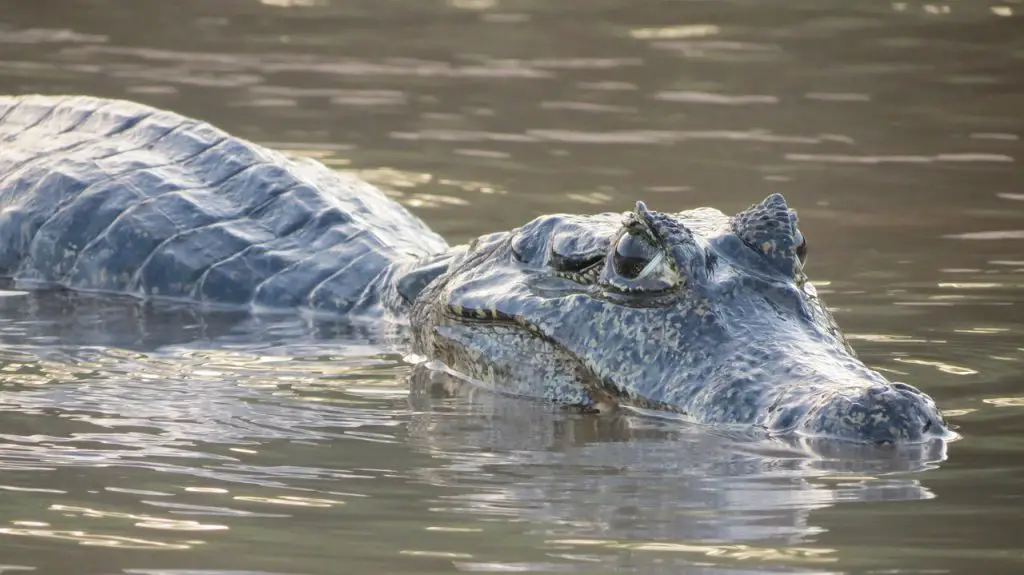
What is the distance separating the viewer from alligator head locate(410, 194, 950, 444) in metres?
5.83

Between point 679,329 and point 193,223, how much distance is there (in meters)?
3.52

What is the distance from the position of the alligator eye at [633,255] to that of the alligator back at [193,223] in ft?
7.86

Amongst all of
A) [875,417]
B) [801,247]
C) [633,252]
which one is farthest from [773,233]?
[875,417]

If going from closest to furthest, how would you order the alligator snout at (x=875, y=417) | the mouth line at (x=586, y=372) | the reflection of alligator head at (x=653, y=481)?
the reflection of alligator head at (x=653, y=481) → the alligator snout at (x=875, y=417) → the mouth line at (x=586, y=372)

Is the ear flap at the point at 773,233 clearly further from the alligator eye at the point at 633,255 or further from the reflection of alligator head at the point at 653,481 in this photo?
the reflection of alligator head at the point at 653,481

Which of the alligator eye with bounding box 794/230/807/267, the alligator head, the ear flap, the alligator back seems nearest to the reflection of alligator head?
the alligator head

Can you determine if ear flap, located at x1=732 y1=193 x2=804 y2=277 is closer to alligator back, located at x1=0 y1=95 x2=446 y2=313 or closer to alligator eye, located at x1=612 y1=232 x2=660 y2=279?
alligator eye, located at x1=612 y1=232 x2=660 y2=279

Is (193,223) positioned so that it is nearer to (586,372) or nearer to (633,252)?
(586,372)

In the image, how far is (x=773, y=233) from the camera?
21.9 ft

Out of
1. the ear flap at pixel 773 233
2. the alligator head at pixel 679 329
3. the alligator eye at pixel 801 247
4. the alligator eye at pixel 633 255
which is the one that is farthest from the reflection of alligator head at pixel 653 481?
the alligator eye at pixel 801 247

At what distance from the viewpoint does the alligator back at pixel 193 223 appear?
9.00 metres

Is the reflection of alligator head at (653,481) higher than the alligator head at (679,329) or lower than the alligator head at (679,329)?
lower

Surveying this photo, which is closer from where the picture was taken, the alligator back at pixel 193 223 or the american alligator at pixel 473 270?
the american alligator at pixel 473 270

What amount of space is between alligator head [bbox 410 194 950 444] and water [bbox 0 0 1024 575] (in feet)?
0.56
